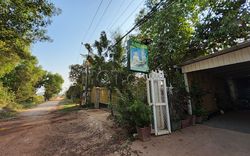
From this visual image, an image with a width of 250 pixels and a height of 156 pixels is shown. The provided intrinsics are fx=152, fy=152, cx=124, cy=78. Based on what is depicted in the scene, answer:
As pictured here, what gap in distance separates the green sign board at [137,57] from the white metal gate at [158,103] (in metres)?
0.53

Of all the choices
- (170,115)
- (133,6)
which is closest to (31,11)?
(133,6)

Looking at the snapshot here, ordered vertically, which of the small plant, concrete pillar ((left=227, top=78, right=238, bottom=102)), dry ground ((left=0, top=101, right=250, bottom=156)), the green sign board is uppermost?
the green sign board

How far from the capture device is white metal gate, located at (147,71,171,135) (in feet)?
16.0

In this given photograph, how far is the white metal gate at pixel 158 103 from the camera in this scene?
4.88 metres

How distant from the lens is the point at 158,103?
4969 mm

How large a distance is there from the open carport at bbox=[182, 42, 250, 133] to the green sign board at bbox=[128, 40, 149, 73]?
1959 mm

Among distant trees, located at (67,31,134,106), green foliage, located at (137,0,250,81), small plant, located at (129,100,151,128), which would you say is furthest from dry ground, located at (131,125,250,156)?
distant trees, located at (67,31,134,106)

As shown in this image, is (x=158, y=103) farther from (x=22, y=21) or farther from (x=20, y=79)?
(x=20, y=79)

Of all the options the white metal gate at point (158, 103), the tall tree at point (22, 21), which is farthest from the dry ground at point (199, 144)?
the tall tree at point (22, 21)

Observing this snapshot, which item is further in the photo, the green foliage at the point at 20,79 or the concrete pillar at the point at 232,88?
the green foliage at the point at 20,79

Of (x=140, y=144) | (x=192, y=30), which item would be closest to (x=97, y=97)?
(x=192, y=30)

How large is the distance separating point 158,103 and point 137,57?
1738 mm

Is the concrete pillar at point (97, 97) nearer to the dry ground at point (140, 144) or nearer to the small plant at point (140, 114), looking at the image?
Answer: the dry ground at point (140, 144)

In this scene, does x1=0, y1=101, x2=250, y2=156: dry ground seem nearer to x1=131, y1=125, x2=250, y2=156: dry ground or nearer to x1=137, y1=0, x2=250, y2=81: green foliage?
x1=131, y1=125, x2=250, y2=156: dry ground
